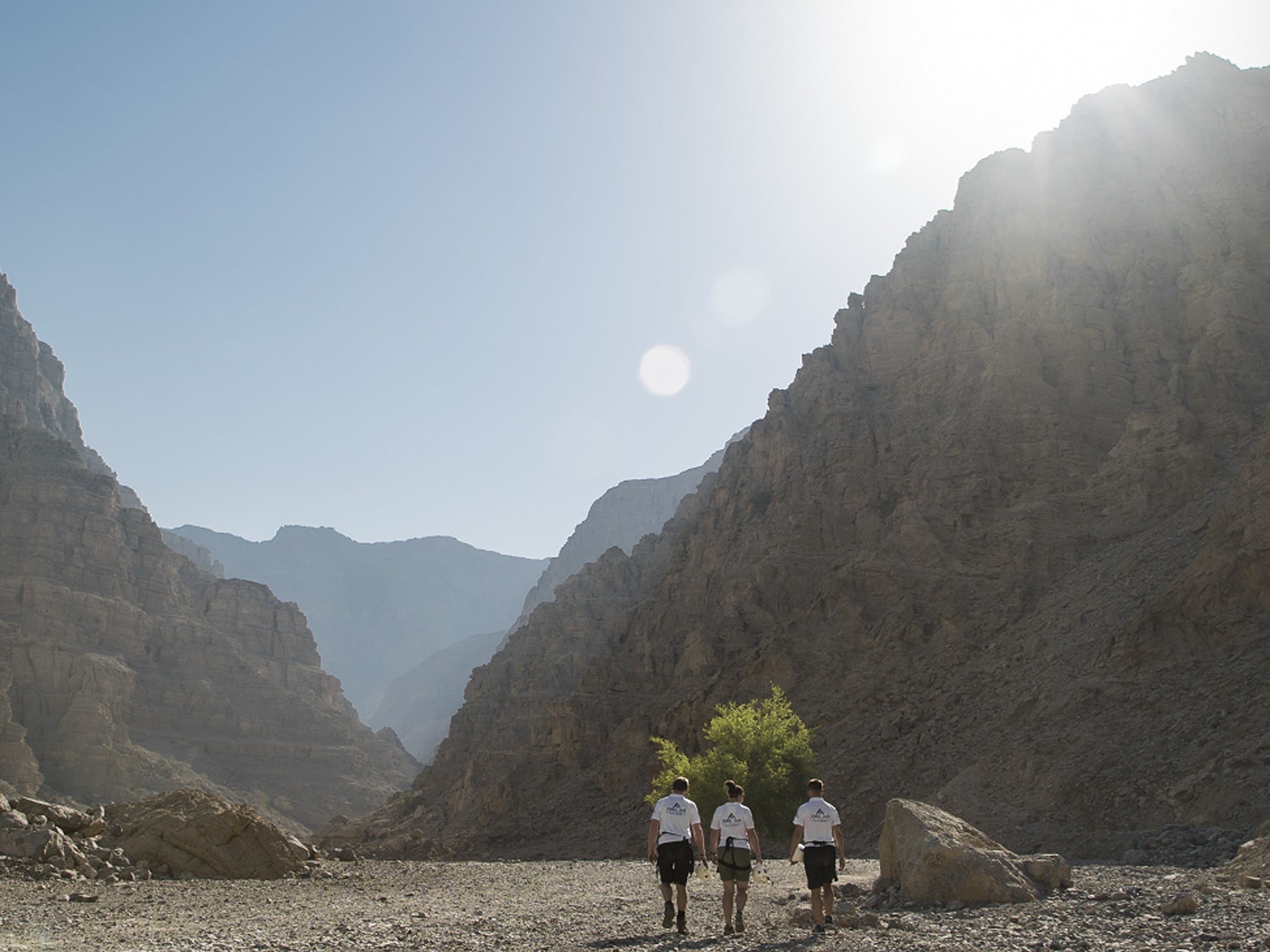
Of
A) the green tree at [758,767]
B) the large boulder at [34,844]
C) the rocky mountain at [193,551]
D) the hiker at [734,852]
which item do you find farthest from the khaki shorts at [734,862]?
the rocky mountain at [193,551]

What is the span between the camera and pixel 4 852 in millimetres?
16203

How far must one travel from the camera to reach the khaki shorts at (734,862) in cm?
1152

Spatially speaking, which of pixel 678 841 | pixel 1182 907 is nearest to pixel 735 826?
pixel 678 841

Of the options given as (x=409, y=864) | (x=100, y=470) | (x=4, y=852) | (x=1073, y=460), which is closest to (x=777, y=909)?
(x=4, y=852)

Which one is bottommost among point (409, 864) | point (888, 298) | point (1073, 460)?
point (409, 864)

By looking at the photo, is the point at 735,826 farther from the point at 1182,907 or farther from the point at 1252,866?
the point at 1252,866

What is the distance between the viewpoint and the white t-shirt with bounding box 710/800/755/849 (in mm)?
11586

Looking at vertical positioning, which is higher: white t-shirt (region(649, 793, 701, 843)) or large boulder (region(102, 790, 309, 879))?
white t-shirt (region(649, 793, 701, 843))

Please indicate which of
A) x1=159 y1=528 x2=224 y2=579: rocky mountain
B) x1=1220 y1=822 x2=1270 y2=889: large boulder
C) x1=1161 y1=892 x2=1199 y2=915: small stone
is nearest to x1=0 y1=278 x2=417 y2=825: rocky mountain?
x1=159 y1=528 x2=224 y2=579: rocky mountain

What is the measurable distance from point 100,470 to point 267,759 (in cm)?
7236

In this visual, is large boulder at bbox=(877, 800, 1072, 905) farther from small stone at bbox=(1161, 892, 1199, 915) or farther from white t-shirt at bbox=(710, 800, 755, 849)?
white t-shirt at bbox=(710, 800, 755, 849)

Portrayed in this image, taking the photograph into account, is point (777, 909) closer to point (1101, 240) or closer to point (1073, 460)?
point (1073, 460)

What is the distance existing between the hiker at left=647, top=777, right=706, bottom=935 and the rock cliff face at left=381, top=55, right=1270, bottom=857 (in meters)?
22.0

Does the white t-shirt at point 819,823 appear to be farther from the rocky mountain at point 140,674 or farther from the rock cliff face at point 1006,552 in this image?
the rocky mountain at point 140,674
